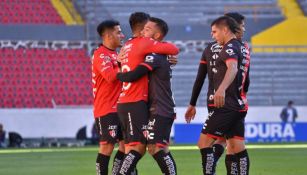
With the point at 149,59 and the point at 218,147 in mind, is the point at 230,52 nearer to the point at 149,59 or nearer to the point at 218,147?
the point at 149,59

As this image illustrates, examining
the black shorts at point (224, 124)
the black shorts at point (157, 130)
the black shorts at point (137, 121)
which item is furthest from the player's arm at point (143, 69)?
the black shorts at point (224, 124)

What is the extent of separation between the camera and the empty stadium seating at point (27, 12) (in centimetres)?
3453

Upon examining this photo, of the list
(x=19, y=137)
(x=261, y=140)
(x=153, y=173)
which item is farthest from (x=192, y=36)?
(x=153, y=173)

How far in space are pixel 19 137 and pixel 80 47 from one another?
16.4ft

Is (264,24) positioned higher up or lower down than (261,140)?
higher up

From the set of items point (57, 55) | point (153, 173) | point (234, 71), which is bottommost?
point (153, 173)

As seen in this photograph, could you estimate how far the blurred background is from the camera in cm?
3133

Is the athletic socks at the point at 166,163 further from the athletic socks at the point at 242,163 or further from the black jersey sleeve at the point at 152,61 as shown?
the athletic socks at the point at 242,163

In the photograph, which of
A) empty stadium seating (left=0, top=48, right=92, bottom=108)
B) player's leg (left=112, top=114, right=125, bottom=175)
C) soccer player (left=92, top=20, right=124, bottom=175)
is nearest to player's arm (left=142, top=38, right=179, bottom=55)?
soccer player (left=92, top=20, right=124, bottom=175)

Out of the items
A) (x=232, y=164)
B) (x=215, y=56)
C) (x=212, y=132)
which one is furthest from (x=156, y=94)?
(x=232, y=164)

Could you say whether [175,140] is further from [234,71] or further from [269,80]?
[234,71]

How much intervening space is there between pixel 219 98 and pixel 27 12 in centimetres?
2456

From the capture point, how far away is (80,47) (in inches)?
1355

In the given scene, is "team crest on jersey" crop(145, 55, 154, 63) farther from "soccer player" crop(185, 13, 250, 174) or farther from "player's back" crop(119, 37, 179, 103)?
"soccer player" crop(185, 13, 250, 174)
